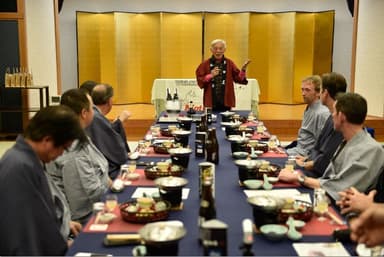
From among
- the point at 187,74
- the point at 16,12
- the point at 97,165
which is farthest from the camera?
the point at 187,74

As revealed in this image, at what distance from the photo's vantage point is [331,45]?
11.2 m

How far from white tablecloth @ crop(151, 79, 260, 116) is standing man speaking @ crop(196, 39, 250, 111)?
1.90 meters

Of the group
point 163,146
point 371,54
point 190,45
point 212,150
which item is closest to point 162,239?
point 212,150

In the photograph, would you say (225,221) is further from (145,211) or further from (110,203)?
(110,203)

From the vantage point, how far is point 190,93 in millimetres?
8586

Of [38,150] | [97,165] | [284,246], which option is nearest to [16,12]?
[97,165]

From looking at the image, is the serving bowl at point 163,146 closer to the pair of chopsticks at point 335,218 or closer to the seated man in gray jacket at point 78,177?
the seated man in gray jacket at point 78,177

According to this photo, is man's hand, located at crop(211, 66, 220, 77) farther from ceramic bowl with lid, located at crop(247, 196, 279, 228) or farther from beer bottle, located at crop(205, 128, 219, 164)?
ceramic bowl with lid, located at crop(247, 196, 279, 228)

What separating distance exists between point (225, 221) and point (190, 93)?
6539 millimetres

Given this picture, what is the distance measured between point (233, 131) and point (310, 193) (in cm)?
172

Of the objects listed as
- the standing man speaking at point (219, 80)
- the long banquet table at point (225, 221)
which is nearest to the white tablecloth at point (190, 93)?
the standing man speaking at point (219, 80)

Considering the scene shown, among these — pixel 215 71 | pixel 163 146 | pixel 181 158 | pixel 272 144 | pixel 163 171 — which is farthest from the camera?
pixel 215 71

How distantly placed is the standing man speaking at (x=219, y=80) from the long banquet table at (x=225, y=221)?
332 centimetres

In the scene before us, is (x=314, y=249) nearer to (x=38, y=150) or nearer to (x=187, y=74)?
(x=38, y=150)
